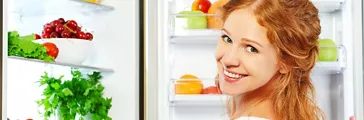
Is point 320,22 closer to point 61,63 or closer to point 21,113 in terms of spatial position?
point 61,63

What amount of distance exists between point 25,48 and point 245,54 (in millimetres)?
880

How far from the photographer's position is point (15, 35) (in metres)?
2.85

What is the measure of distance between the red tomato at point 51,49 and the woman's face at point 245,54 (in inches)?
26.9

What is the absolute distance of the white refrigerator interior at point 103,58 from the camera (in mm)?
3436

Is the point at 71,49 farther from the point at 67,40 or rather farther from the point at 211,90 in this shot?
the point at 211,90

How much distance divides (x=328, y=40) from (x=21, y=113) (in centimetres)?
137

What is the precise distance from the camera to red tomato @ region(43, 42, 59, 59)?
3.12m

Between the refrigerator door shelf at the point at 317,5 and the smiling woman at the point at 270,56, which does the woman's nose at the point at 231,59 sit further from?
the refrigerator door shelf at the point at 317,5

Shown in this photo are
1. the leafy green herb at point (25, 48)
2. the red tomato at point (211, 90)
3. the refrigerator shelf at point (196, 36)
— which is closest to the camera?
the leafy green herb at point (25, 48)

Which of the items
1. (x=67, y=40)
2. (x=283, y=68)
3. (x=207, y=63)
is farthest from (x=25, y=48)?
(x=283, y=68)

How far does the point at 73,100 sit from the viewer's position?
3.39m

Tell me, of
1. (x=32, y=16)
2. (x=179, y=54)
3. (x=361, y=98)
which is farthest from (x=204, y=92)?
(x=32, y=16)

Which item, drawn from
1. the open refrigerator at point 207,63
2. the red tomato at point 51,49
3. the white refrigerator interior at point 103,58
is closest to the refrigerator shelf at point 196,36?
the open refrigerator at point 207,63

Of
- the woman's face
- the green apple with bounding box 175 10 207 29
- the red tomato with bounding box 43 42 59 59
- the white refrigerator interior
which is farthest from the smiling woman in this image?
the red tomato with bounding box 43 42 59 59
